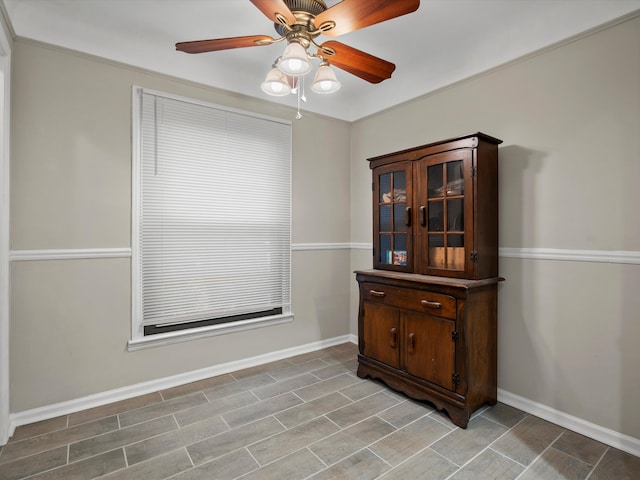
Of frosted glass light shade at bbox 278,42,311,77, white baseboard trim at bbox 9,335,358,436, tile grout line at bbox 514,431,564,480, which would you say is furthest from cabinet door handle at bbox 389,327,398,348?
frosted glass light shade at bbox 278,42,311,77

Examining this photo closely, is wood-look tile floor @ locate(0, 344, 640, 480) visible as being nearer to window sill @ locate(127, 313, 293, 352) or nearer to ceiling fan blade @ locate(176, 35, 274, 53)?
window sill @ locate(127, 313, 293, 352)

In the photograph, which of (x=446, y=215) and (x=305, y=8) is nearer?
(x=305, y=8)

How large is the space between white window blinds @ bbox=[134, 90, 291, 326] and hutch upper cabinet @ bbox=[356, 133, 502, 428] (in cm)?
103

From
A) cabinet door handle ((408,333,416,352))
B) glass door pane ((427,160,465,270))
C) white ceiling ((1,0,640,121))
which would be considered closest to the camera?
white ceiling ((1,0,640,121))

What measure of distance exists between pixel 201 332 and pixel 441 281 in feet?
6.36

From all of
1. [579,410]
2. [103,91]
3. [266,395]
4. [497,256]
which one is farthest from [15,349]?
[579,410]

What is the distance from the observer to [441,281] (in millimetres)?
2311

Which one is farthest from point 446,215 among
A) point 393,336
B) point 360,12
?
point 360,12

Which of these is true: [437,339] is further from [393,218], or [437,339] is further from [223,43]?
[223,43]

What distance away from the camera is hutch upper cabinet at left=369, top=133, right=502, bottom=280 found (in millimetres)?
2305

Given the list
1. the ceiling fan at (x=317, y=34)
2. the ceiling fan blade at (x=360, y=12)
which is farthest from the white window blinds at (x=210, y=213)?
the ceiling fan blade at (x=360, y=12)

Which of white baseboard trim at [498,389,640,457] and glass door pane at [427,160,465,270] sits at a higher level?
glass door pane at [427,160,465,270]

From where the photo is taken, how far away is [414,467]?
6.01 feet

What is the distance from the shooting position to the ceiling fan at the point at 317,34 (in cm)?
151
